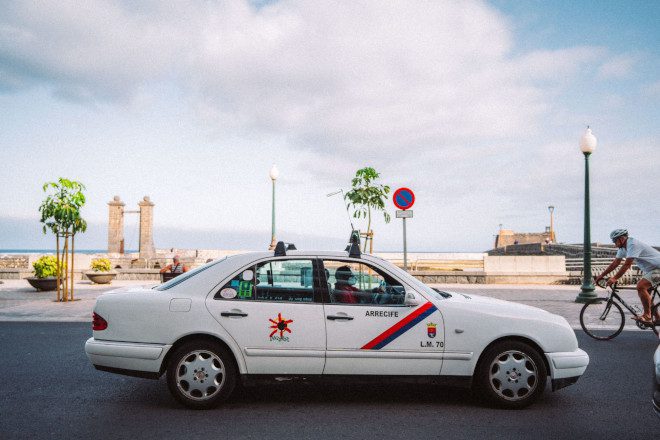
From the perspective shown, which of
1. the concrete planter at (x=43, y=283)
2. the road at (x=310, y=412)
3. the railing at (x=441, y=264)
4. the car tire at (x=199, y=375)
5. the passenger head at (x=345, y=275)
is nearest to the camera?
the road at (x=310, y=412)

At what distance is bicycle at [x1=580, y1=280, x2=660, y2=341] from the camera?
9320 millimetres

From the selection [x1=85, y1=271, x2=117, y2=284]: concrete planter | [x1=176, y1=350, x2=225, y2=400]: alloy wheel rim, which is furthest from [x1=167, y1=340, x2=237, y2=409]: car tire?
[x1=85, y1=271, x2=117, y2=284]: concrete planter

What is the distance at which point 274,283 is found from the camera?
17.4 feet

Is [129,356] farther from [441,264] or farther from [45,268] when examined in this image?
[441,264]

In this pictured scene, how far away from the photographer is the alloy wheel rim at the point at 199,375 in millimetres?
5066

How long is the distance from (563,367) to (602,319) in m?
5.07

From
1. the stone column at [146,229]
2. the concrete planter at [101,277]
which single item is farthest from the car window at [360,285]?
the stone column at [146,229]

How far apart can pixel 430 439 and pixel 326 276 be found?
5.69ft

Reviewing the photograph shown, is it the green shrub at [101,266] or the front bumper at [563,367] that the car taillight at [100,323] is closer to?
the front bumper at [563,367]

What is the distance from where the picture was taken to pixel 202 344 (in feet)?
16.7

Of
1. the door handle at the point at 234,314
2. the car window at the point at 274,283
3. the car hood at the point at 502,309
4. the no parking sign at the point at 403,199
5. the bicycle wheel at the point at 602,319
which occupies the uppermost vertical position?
the no parking sign at the point at 403,199

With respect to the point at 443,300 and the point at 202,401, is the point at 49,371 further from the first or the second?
the point at 443,300

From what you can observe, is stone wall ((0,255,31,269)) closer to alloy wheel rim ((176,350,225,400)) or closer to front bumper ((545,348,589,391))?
alloy wheel rim ((176,350,225,400))

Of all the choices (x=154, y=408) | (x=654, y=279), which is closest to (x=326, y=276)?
(x=154, y=408)
